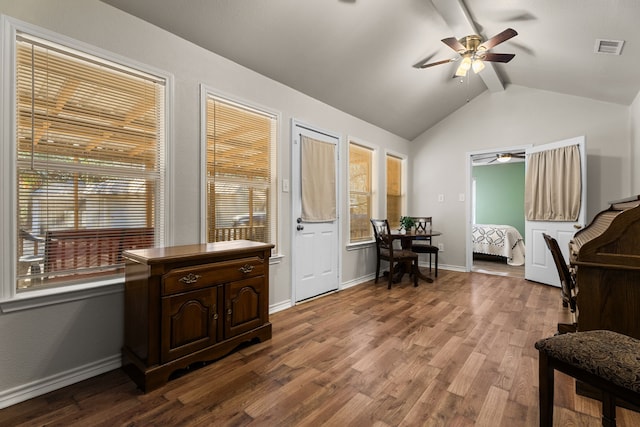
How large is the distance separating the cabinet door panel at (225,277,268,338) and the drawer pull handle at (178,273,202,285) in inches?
9.8

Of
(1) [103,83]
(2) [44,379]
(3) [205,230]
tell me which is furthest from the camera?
(3) [205,230]

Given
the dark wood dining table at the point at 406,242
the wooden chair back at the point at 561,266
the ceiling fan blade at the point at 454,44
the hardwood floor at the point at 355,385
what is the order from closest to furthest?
the hardwood floor at the point at 355,385, the wooden chair back at the point at 561,266, the ceiling fan blade at the point at 454,44, the dark wood dining table at the point at 406,242

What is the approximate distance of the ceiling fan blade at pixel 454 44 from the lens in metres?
2.73

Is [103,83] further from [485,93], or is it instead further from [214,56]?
[485,93]

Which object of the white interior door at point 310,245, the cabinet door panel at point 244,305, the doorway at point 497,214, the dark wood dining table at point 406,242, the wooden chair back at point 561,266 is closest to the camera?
the wooden chair back at point 561,266

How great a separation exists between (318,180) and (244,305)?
1.85 m

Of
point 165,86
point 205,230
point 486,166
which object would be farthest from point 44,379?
point 486,166

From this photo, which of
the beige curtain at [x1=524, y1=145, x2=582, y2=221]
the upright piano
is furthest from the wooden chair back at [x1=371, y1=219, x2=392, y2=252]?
the upright piano

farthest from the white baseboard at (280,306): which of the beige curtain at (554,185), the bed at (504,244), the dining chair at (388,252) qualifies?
the bed at (504,244)

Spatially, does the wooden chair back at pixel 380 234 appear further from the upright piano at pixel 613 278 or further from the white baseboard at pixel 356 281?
the upright piano at pixel 613 278

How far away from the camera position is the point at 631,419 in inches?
57.8

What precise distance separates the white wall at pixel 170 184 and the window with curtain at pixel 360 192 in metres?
1.61

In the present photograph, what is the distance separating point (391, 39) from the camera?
305 cm

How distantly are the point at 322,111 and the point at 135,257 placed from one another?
2.67 m
